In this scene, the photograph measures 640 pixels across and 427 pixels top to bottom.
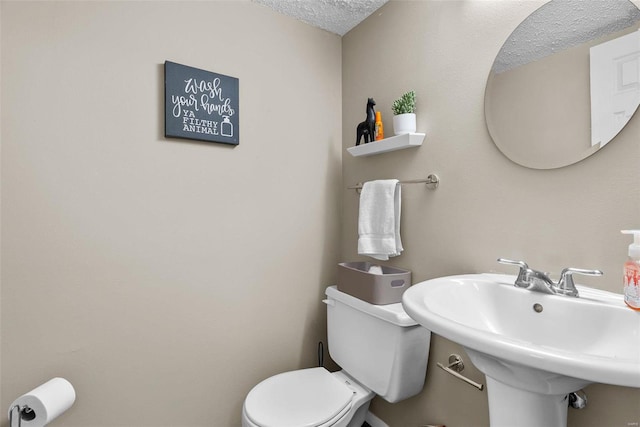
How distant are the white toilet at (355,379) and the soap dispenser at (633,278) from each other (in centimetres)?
62

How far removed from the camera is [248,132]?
1.56 metres

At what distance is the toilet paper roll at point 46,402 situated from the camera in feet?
3.28

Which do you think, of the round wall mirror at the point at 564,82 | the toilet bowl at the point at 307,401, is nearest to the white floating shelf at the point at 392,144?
the round wall mirror at the point at 564,82

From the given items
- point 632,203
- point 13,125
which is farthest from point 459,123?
point 13,125

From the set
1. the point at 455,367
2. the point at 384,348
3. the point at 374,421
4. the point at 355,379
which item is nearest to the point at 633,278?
the point at 455,367

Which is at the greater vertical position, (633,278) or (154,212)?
(154,212)

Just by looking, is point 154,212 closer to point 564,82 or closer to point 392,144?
point 392,144

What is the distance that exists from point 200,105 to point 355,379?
1375mm

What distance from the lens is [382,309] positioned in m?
1.27

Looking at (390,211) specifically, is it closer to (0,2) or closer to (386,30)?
(386,30)

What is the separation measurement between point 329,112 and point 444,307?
1.26 meters

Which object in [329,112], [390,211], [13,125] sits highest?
[329,112]

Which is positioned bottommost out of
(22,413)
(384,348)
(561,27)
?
(22,413)

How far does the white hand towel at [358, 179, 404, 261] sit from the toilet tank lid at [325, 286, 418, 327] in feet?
0.73
